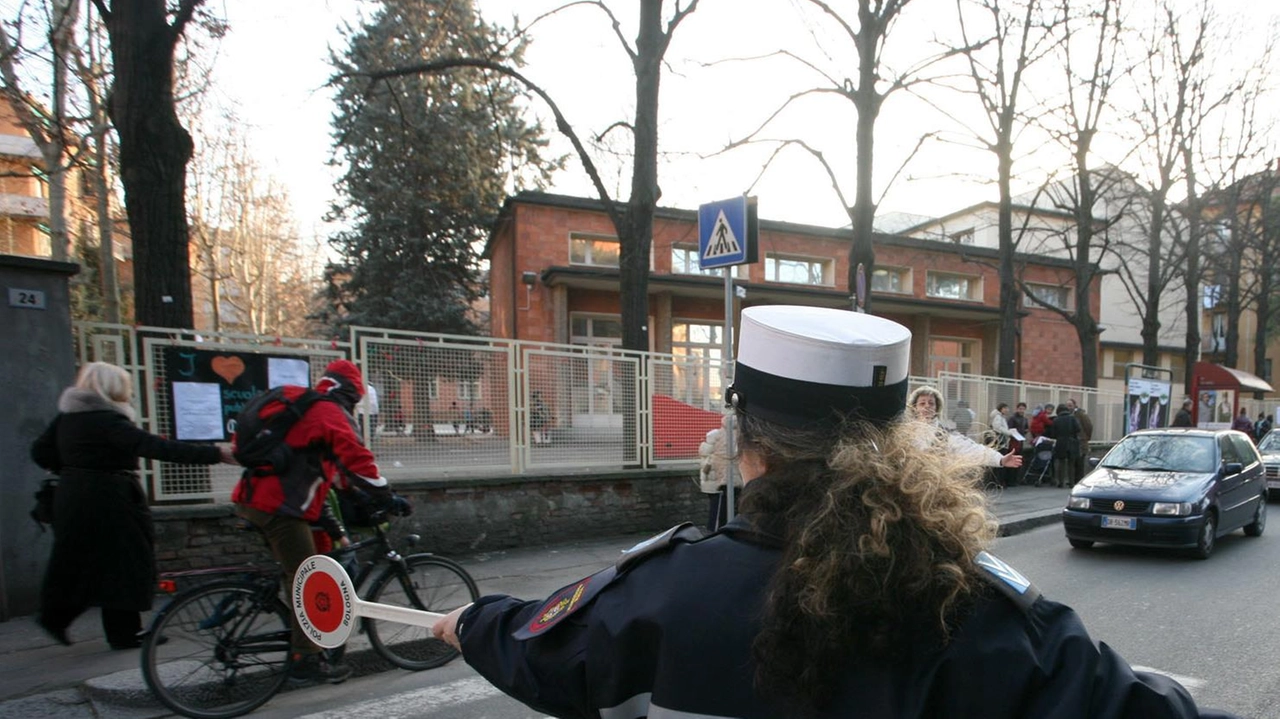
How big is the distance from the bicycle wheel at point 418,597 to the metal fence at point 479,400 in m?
2.76

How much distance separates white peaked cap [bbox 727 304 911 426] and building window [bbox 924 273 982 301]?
93.9 feet

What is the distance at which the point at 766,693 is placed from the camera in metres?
1.03

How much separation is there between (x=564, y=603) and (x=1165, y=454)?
1063cm

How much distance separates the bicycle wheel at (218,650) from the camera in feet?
13.0

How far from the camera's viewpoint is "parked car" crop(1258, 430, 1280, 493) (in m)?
13.2

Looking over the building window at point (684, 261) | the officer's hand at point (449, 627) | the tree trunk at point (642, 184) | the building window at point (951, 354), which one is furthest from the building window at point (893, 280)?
the officer's hand at point (449, 627)

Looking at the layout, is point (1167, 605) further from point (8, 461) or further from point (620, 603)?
point (8, 461)

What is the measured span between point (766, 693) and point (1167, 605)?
23.3 ft

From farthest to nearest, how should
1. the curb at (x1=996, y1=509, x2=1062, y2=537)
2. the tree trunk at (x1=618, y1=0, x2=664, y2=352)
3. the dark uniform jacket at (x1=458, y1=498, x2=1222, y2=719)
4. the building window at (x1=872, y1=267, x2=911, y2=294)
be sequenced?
the building window at (x1=872, y1=267, x2=911, y2=294), the tree trunk at (x1=618, y1=0, x2=664, y2=352), the curb at (x1=996, y1=509, x2=1062, y2=537), the dark uniform jacket at (x1=458, y1=498, x2=1222, y2=719)

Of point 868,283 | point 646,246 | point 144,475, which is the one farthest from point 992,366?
point 144,475

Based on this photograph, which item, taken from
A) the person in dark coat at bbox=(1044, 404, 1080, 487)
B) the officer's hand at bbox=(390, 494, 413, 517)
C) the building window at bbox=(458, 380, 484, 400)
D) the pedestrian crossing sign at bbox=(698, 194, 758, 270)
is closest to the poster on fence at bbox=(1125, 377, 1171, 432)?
the person in dark coat at bbox=(1044, 404, 1080, 487)

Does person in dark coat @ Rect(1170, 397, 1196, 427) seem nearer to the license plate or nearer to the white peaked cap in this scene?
the license plate

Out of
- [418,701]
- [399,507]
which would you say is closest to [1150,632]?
[418,701]

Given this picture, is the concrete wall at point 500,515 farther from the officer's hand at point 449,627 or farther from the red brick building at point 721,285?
the red brick building at point 721,285
